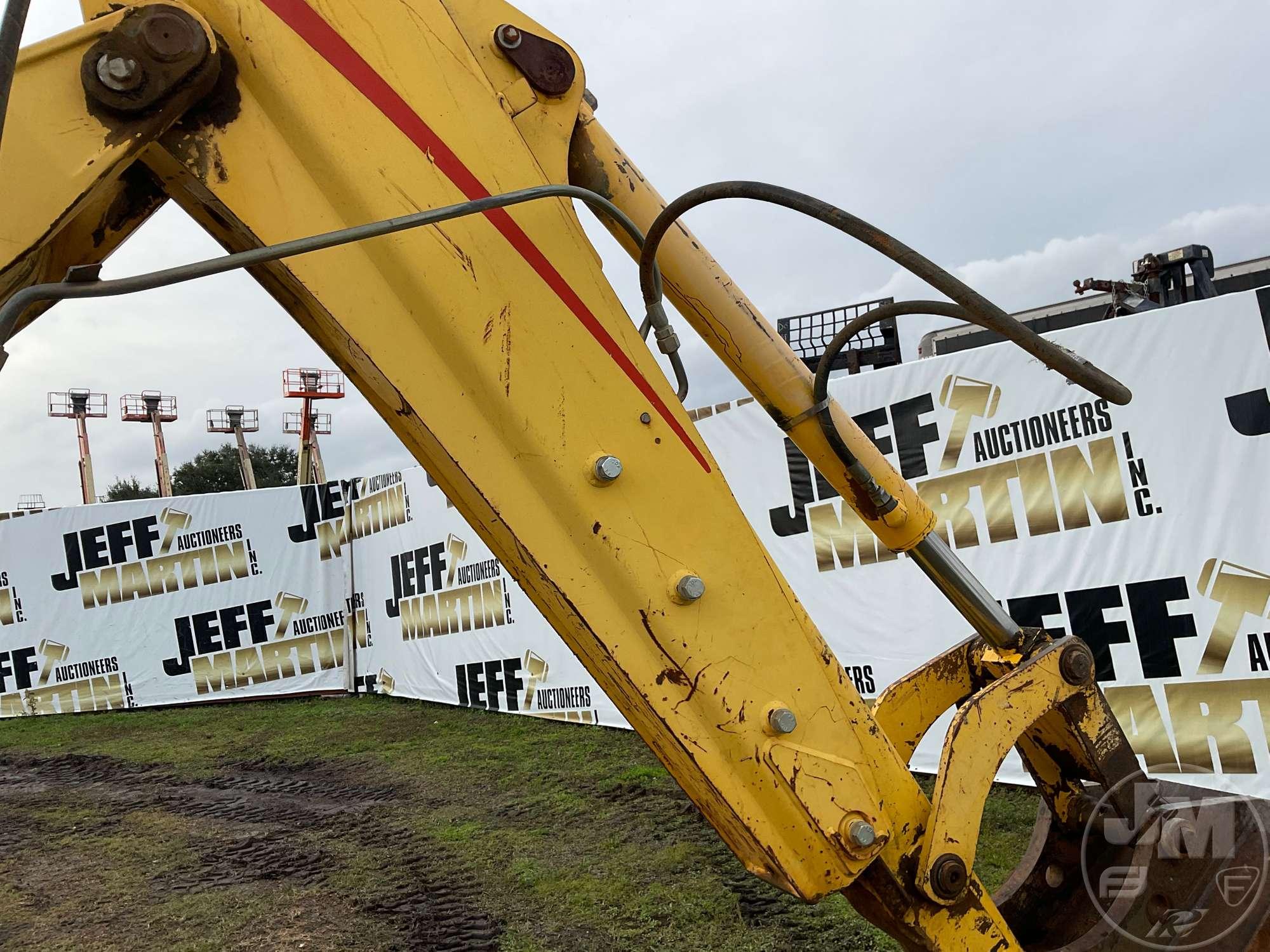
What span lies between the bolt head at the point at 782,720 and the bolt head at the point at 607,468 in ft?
1.73

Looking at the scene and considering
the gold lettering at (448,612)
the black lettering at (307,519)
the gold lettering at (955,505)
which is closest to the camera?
the gold lettering at (955,505)

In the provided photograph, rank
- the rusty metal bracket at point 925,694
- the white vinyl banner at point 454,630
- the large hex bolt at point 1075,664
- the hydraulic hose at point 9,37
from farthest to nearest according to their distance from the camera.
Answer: the white vinyl banner at point 454,630
the rusty metal bracket at point 925,694
the large hex bolt at point 1075,664
the hydraulic hose at point 9,37

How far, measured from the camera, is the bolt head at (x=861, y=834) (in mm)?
1709

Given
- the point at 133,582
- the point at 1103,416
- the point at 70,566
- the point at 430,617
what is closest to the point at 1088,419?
the point at 1103,416

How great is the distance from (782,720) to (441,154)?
1.15 meters

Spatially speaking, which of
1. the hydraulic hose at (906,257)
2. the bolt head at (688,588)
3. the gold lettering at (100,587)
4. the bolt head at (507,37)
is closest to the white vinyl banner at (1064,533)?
the hydraulic hose at (906,257)

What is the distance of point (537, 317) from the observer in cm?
158

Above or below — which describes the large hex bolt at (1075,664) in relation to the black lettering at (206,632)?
below

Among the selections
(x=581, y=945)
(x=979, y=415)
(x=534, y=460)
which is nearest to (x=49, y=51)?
(x=534, y=460)

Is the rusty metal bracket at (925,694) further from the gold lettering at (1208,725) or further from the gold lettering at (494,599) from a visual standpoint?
the gold lettering at (494,599)

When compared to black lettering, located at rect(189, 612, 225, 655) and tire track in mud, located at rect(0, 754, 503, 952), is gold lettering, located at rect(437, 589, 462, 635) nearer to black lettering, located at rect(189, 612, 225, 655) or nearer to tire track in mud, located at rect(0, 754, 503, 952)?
tire track in mud, located at rect(0, 754, 503, 952)

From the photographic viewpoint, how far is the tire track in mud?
13.6ft

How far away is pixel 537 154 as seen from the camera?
65.0 inches

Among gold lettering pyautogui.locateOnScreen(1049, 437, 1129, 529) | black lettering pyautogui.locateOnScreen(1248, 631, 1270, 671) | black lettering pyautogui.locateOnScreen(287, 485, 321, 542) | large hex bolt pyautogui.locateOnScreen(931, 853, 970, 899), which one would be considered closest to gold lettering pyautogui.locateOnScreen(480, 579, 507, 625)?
black lettering pyautogui.locateOnScreen(287, 485, 321, 542)
